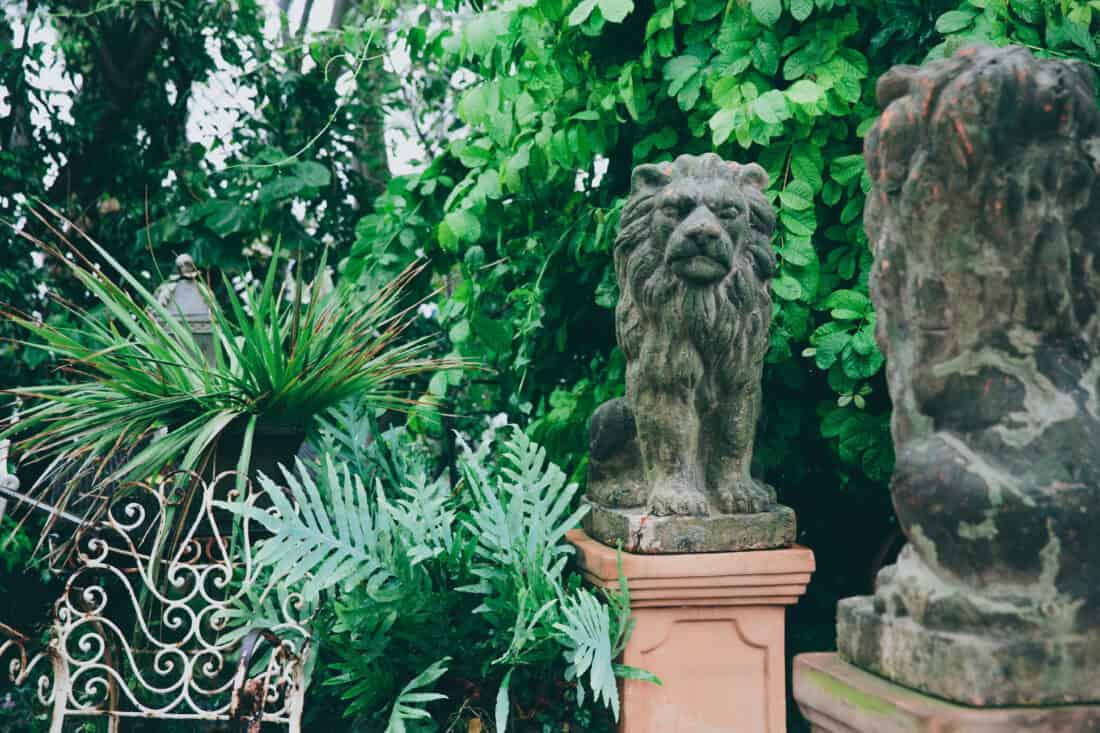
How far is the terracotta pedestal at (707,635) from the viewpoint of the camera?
126 inches

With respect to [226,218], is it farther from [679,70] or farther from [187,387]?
[679,70]

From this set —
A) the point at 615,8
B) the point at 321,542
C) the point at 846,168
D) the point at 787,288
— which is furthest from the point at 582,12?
the point at 321,542

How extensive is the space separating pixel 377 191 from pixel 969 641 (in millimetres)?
5874

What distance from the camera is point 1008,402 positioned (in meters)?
1.95

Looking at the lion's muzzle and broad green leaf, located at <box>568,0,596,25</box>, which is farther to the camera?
broad green leaf, located at <box>568,0,596,25</box>

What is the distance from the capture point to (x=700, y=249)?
3.13 meters

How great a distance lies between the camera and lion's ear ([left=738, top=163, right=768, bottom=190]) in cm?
333

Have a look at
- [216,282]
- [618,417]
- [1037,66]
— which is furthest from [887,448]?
[216,282]

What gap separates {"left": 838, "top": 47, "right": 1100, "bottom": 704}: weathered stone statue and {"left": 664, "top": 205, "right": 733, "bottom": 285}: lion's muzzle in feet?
3.57

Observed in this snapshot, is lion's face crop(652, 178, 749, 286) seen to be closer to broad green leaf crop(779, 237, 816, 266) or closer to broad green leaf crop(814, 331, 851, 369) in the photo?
broad green leaf crop(779, 237, 816, 266)

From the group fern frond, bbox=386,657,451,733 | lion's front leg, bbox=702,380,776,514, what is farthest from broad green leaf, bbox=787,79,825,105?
fern frond, bbox=386,657,451,733

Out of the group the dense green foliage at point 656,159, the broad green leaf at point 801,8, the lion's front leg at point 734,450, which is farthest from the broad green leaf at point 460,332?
the broad green leaf at point 801,8

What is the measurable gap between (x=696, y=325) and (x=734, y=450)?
439mm

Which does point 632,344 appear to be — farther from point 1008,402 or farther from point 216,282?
point 216,282
